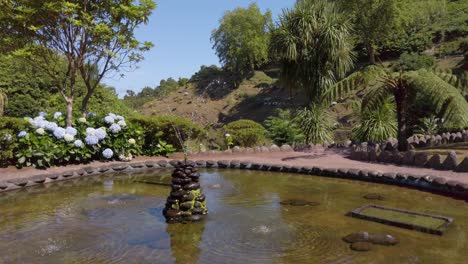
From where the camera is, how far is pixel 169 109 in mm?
50812

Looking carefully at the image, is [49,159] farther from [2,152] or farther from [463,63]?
[463,63]

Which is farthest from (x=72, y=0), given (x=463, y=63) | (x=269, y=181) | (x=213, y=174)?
(x=463, y=63)

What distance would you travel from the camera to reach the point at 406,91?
13812 millimetres

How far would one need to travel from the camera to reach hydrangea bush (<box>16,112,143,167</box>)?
12.8 m

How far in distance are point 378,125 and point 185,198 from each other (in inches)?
448

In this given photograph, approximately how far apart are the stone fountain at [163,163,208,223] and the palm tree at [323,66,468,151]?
305 inches

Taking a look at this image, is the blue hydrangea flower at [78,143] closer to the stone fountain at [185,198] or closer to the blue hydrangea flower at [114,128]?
the blue hydrangea flower at [114,128]

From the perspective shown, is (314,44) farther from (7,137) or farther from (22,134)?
(7,137)

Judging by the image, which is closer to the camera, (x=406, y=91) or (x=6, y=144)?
(x=6, y=144)

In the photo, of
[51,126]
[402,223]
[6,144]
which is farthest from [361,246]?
[6,144]

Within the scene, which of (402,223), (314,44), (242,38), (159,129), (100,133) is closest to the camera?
(402,223)

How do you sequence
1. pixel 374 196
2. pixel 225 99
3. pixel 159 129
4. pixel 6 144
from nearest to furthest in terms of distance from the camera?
pixel 374 196 → pixel 6 144 → pixel 159 129 → pixel 225 99

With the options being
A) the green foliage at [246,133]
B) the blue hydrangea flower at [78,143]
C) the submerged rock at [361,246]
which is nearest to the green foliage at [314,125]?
the green foliage at [246,133]

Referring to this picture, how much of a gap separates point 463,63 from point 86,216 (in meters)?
33.5
